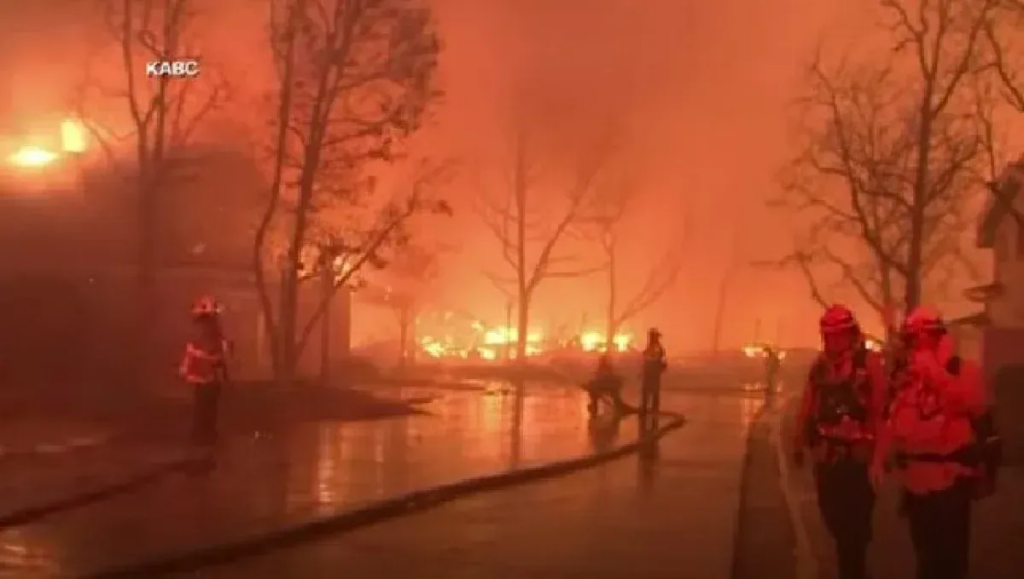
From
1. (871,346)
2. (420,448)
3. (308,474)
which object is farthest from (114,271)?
(871,346)

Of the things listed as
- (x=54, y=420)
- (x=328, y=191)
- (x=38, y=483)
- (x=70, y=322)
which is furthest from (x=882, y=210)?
(x=38, y=483)

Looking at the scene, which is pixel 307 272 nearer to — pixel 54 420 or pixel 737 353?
pixel 54 420

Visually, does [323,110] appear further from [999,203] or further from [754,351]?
[754,351]

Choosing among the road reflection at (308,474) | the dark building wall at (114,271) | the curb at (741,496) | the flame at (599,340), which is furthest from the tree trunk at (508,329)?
the road reflection at (308,474)

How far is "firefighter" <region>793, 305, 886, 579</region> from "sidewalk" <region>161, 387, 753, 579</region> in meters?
1.48

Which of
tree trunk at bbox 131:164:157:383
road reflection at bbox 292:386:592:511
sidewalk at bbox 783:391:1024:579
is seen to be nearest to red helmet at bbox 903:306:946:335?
sidewalk at bbox 783:391:1024:579

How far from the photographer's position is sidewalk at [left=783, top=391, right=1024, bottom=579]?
943 cm

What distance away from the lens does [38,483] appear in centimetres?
1231

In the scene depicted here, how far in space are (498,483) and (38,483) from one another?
176 inches

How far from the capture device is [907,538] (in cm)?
1087

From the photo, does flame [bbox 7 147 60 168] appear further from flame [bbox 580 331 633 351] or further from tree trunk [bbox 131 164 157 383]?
flame [bbox 580 331 633 351]

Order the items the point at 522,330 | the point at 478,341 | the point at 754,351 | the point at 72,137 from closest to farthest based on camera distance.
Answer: the point at 72,137, the point at 522,330, the point at 478,341, the point at 754,351

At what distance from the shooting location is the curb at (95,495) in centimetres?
1038

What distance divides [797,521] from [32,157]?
3137 centimetres
